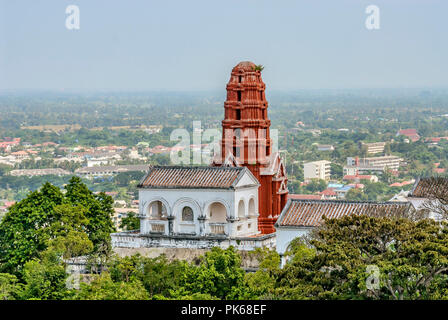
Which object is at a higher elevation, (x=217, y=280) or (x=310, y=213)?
(x=310, y=213)

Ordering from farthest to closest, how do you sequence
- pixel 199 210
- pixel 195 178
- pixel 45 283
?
pixel 195 178 → pixel 199 210 → pixel 45 283

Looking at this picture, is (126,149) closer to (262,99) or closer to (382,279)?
(262,99)

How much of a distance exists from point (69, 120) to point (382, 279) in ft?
526

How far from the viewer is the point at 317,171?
110812 mm

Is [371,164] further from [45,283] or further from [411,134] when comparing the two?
[45,283]

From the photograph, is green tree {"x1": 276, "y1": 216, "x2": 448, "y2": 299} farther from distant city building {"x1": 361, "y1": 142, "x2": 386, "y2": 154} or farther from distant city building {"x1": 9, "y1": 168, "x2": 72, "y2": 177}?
distant city building {"x1": 361, "y1": 142, "x2": 386, "y2": 154}

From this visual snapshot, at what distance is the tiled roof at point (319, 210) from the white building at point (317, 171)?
3022 inches

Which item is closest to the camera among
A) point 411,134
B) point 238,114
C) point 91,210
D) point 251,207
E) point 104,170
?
point 251,207

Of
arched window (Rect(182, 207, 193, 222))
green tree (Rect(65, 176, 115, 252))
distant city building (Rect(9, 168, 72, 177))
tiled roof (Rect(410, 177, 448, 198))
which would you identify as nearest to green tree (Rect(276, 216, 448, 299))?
tiled roof (Rect(410, 177, 448, 198))

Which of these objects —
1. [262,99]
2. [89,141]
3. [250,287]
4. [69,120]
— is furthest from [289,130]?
[250,287]

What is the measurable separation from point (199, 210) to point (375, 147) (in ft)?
360

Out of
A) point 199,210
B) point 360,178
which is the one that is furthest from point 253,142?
point 360,178

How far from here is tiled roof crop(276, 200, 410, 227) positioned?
28.5m

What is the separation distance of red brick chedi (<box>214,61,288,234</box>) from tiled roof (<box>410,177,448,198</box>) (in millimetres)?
5134
